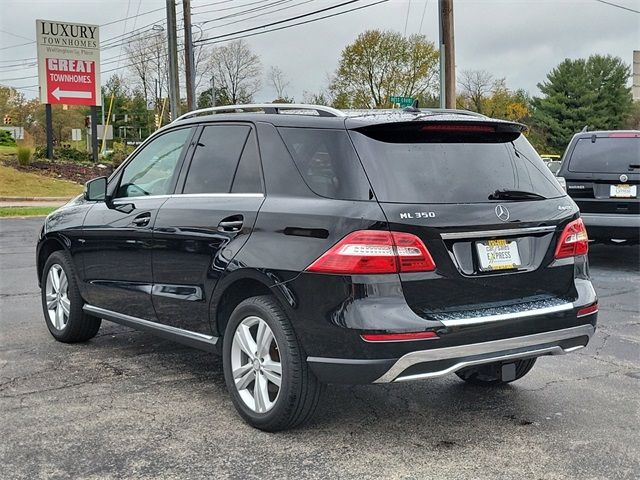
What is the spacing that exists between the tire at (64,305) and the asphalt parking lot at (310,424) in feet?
0.47

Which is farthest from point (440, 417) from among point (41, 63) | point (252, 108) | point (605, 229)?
point (41, 63)

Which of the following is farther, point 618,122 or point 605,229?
point 618,122

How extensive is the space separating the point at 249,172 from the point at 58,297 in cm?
262

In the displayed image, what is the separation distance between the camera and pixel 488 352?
3.80 m

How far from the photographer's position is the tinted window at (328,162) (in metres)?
3.83

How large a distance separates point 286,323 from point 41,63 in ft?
111

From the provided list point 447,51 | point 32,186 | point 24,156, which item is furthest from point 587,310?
point 24,156

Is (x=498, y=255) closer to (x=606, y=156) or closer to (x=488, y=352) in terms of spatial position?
(x=488, y=352)

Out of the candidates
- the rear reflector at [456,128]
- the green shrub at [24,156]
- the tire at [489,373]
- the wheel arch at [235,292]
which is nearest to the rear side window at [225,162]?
the wheel arch at [235,292]

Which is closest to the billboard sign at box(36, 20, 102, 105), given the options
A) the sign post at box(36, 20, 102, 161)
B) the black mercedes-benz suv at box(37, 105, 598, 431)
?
the sign post at box(36, 20, 102, 161)

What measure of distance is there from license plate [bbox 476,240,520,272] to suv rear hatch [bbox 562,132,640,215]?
264 inches

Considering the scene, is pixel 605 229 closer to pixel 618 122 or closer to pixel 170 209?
pixel 170 209

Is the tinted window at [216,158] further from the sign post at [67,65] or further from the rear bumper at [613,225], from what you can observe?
the sign post at [67,65]

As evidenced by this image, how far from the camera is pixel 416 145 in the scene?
400 centimetres
